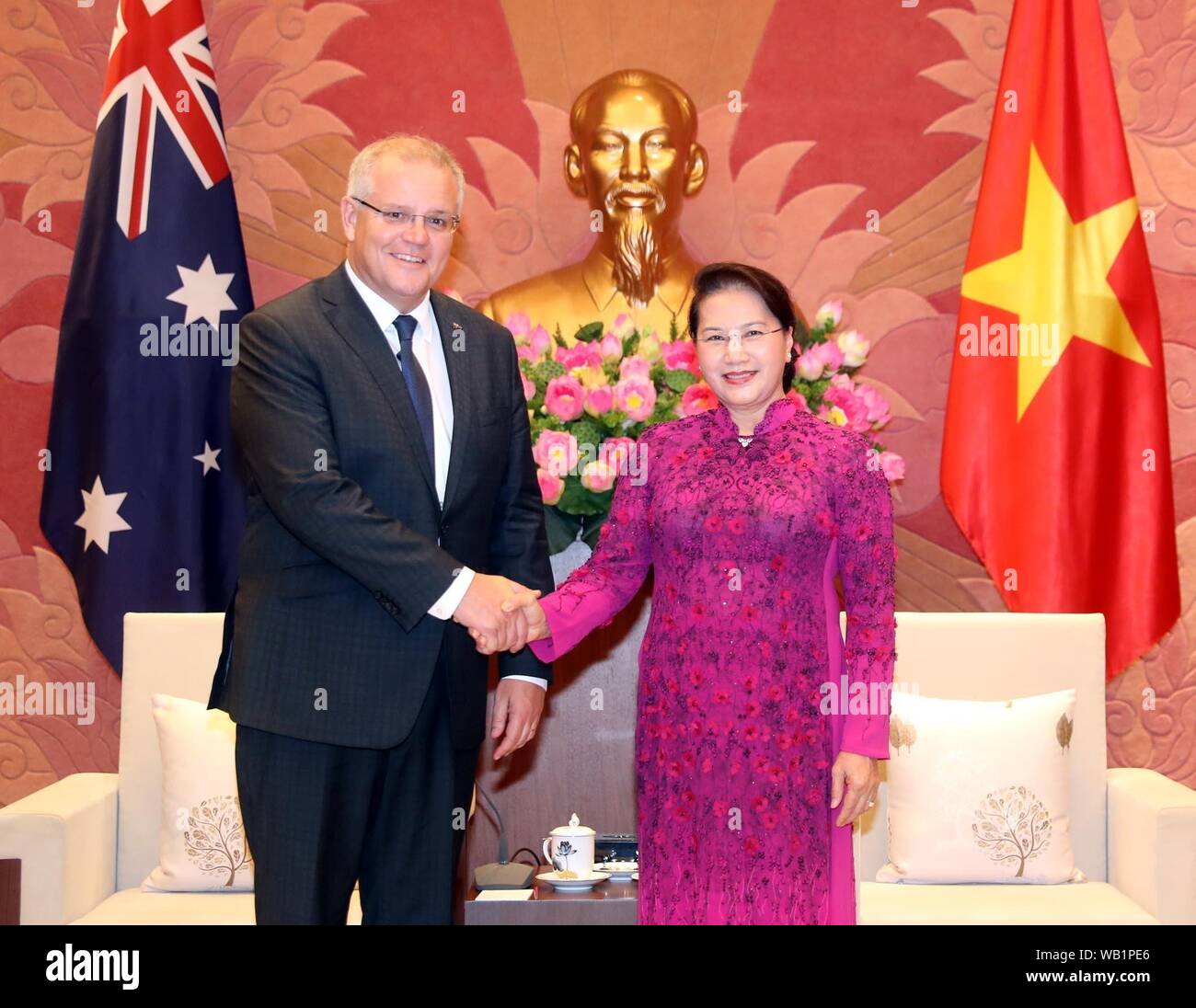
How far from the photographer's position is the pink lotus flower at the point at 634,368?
283 cm

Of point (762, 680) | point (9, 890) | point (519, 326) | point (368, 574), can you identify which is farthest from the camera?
point (519, 326)

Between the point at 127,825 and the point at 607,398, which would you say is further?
the point at 127,825

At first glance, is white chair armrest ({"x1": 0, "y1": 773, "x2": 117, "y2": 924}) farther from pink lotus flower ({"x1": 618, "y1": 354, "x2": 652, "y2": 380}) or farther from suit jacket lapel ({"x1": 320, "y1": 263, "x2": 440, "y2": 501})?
pink lotus flower ({"x1": 618, "y1": 354, "x2": 652, "y2": 380})

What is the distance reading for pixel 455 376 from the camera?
7.10ft

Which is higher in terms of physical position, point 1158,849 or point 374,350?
point 374,350

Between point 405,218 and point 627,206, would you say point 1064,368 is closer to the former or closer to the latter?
point 627,206

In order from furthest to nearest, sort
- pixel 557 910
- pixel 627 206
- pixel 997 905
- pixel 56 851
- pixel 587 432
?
pixel 627 206, pixel 587 432, pixel 997 905, pixel 56 851, pixel 557 910

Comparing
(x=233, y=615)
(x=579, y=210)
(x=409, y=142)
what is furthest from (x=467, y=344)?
(x=579, y=210)

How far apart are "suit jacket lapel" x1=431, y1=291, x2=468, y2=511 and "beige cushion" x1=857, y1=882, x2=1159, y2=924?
4.22 feet

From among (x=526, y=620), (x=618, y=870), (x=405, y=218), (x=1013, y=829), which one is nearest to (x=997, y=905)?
(x=1013, y=829)

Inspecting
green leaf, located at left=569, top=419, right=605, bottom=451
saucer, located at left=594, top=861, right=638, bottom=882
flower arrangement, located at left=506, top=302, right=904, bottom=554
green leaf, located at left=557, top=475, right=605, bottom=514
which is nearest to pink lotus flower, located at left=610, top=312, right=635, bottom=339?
flower arrangement, located at left=506, top=302, right=904, bottom=554

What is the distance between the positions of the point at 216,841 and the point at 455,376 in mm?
1302

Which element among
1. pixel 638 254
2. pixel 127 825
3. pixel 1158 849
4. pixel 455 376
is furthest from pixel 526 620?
pixel 638 254

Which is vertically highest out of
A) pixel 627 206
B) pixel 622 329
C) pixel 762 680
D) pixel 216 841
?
pixel 627 206
